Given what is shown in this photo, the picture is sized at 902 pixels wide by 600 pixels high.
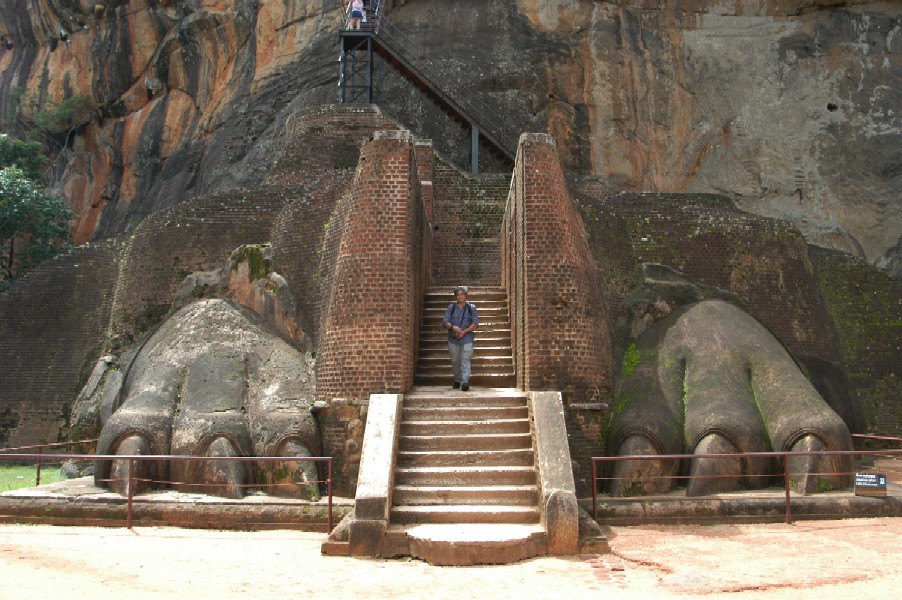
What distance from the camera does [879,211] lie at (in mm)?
27812

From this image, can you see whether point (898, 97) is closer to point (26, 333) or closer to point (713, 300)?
point (713, 300)

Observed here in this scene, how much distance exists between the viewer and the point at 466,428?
1030cm

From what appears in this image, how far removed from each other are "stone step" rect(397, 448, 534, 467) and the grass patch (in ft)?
22.4

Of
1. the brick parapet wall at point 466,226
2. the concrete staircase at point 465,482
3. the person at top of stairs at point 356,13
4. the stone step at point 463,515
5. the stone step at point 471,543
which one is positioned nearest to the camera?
the stone step at point 471,543


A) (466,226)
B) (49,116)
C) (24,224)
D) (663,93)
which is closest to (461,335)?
(466,226)

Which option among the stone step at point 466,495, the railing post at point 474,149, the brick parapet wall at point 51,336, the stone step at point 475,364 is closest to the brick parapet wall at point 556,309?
the stone step at point 475,364

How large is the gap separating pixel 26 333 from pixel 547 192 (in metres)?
13.7

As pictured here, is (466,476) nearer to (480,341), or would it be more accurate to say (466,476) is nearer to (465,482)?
(465,482)

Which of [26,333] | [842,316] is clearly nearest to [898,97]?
[842,316]

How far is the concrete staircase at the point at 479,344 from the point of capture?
12375mm

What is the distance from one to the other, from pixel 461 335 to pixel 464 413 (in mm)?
1290

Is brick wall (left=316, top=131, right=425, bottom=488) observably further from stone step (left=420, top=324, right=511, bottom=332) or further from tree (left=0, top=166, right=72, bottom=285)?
tree (left=0, top=166, right=72, bottom=285)

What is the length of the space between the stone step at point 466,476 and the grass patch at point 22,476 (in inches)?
274

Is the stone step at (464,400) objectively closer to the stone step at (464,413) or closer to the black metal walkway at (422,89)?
the stone step at (464,413)
